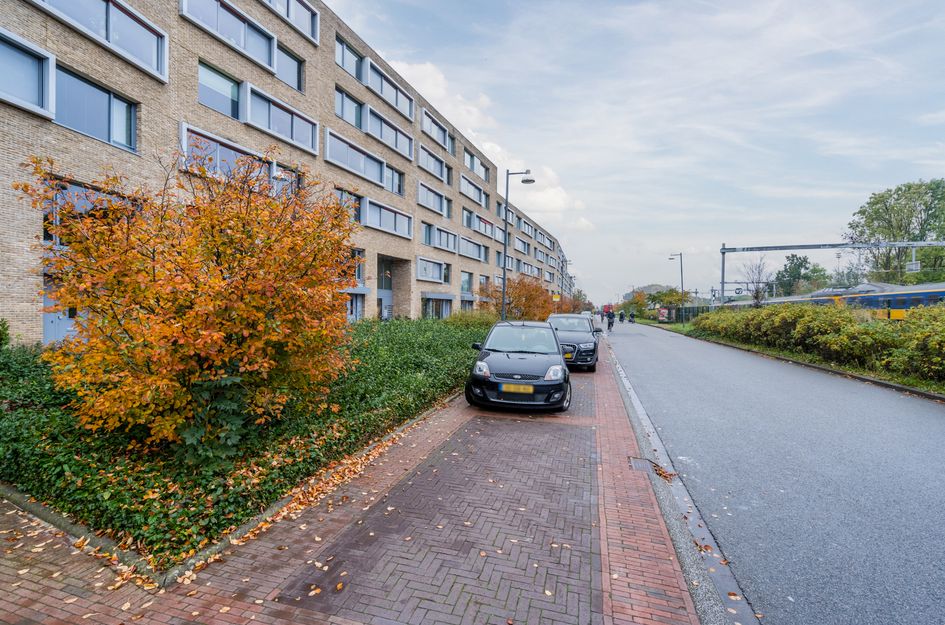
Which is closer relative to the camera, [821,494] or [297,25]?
[821,494]

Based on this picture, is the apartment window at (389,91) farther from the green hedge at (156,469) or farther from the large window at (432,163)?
the green hedge at (156,469)

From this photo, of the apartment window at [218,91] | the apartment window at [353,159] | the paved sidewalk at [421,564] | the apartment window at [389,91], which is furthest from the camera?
the apartment window at [389,91]

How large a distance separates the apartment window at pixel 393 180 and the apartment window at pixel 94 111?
Result: 50.3ft

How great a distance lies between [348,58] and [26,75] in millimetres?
16841

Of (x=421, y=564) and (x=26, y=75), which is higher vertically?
(x=26, y=75)

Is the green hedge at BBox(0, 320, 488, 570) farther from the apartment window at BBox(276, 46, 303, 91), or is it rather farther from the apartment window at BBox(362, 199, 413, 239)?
the apartment window at BBox(362, 199, 413, 239)

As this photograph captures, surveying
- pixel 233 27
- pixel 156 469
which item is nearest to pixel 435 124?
pixel 233 27

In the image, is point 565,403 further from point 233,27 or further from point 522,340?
point 233,27

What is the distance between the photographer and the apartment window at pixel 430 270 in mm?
32562

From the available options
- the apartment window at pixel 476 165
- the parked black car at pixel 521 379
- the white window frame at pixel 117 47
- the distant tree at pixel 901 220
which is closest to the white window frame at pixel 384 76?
the apartment window at pixel 476 165

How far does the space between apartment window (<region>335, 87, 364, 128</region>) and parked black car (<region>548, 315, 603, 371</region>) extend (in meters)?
17.6

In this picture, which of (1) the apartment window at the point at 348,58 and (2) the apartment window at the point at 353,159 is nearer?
(2) the apartment window at the point at 353,159

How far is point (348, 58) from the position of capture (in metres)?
25.2

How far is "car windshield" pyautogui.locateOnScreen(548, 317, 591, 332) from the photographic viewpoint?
14.6 meters
